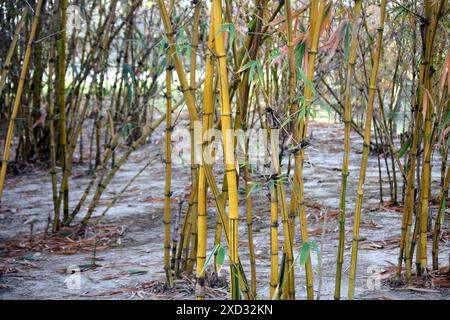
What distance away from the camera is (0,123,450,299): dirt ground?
2.10m

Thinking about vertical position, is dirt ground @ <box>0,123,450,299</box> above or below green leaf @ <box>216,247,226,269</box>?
below

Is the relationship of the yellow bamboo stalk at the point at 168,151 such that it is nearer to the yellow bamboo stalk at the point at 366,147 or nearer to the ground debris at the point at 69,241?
the yellow bamboo stalk at the point at 366,147

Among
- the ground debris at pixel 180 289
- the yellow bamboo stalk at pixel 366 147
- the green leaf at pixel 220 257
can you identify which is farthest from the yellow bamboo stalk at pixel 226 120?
the ground debris at pixel 180 289

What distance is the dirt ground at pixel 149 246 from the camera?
2.10 metres

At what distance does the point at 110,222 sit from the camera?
325cm

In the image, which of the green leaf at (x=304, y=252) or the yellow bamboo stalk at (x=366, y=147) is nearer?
the green leaf at (x=304, y=252)

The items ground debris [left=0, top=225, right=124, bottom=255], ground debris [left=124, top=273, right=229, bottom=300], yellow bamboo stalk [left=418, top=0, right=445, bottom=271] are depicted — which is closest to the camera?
yellow bamboo stalk [left=418, top=0, right=445, bottom=271]

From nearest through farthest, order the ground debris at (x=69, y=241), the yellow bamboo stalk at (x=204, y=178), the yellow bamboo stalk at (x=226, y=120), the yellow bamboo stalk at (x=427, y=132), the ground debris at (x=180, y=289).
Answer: the yellow bamboo stalk at (x=226, y=120) < the yellow bamboo stalk at (x=204, y=178) < the yellow bamboo stalk at (x=427, y=132) < the ground debris at (x=180, y=289) < the ground debris at (x=69, y=241)

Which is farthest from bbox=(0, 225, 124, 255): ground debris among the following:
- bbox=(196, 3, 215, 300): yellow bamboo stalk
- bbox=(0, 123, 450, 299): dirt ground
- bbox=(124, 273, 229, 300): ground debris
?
bbox=(196, 3, 215, 300): yellow bamboo stalk

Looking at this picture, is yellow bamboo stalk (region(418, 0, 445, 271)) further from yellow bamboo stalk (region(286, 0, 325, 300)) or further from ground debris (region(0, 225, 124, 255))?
ground debris (region(0, 225, 124, 255))

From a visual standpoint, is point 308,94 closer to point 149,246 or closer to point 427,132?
point 427,132

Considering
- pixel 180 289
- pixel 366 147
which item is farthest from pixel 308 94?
pixel 180 289

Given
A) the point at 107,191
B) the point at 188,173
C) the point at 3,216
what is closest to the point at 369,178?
the point at 188,173
